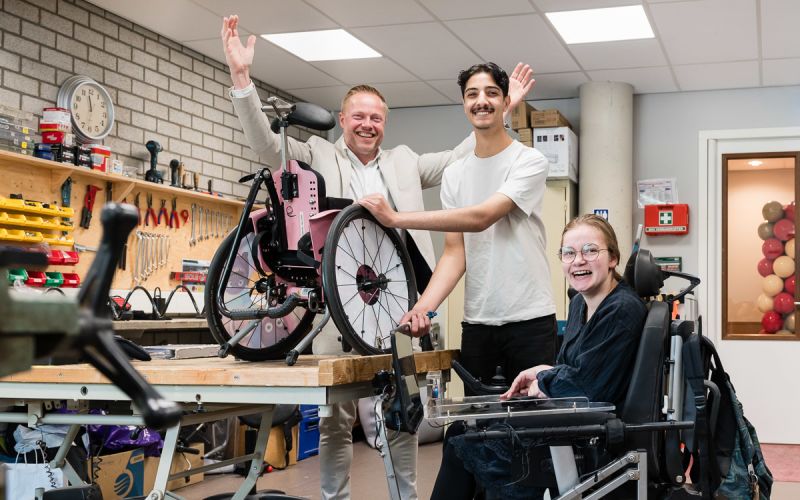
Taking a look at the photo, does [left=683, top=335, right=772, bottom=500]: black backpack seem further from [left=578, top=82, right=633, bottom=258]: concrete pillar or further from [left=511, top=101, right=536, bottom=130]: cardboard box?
[left=578, top=82, right=633, bottom=258]: concrete pillar

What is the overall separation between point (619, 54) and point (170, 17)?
2.94 metres

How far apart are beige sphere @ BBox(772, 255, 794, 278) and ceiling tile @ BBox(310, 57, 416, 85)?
10.2 ft

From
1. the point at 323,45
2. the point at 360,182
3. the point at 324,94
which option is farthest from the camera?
the point at 324,94

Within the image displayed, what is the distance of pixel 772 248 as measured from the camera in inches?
271

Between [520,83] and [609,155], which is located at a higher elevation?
[609,155]

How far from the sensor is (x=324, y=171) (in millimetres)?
2656

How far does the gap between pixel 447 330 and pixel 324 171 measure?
4.18 meters

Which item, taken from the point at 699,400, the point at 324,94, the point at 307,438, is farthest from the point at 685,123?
the point at 699,400

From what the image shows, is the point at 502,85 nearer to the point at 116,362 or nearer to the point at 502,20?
the point at 116,362

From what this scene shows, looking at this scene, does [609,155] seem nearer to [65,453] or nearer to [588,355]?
[588,355]

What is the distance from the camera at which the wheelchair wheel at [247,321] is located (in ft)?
7.38

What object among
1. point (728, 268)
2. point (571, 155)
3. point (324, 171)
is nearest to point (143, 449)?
point (324, 171)

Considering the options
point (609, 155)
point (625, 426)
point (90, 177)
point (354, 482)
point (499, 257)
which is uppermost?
point (609, 155)

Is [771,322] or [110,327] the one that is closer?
[110,327]
